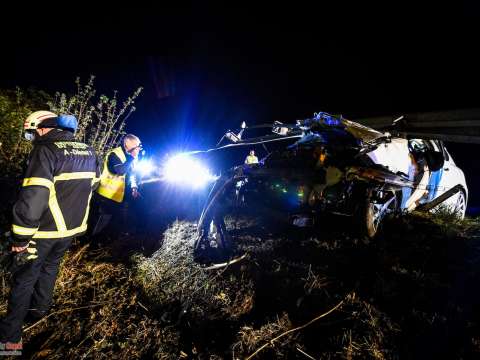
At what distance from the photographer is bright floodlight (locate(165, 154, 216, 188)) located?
195 inches

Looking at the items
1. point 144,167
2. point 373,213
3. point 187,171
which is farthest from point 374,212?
point 144,167

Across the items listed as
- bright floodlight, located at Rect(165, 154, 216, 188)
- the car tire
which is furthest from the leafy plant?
the car tire

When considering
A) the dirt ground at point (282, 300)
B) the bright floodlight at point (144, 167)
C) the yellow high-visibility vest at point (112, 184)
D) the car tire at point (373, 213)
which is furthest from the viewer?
the bright floodlight at point (144, 167)

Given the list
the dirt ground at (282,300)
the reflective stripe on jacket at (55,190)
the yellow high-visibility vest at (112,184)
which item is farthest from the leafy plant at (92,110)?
the reflective stripe on jacket at (55,190)

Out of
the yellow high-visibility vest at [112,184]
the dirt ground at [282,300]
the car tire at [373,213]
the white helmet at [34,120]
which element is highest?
the white helmet at [34,120]

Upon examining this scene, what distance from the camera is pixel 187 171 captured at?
5133mm

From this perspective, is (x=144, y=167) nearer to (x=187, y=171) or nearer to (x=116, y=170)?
(x=187, y=171)

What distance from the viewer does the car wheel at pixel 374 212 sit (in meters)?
3.39

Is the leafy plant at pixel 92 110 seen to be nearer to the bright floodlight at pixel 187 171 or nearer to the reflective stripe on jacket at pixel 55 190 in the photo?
the bright floodlight at pixel 187 171

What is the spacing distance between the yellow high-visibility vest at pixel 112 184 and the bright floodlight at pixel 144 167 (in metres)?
0.70

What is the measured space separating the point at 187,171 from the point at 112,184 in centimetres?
159

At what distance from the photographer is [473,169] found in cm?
1109

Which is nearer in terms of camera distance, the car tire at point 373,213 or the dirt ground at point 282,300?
the dirt ground at point 282,300

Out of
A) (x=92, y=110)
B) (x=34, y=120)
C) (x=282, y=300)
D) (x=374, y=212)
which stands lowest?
(x=282, y=300)
